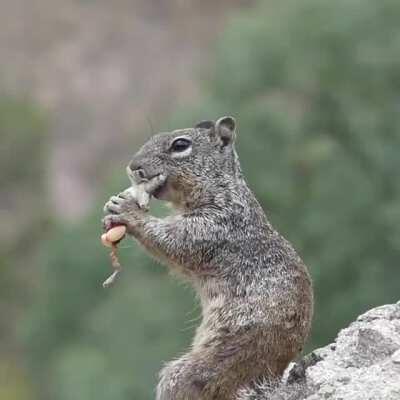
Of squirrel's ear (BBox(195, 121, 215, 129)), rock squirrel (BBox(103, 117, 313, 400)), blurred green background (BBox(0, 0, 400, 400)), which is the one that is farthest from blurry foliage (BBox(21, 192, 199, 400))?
rock squirrel (BBox(103, 117, 313, 400))

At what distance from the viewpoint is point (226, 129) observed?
25.6 feet

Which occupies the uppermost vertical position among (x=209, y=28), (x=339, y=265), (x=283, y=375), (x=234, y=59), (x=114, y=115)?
(x=209, y=28)

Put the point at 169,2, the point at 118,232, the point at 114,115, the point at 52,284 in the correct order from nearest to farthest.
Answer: the point at 118,232
the point at 52,284
the point at 114,115
the point at 169,2

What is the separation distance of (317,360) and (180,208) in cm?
130

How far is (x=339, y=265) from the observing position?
2444 centimetres

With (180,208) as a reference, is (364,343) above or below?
below

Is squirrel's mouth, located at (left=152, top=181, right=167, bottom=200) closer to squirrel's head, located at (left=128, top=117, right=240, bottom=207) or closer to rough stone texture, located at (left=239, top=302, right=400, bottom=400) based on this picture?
squirrel's head, located at (left=128, top=117, right=240, bottom=207)

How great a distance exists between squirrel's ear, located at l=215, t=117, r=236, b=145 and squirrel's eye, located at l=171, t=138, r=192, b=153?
0.58 ft

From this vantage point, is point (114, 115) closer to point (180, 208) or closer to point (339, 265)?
point (339, 265)

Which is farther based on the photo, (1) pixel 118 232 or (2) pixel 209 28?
(2) pixel 209 28

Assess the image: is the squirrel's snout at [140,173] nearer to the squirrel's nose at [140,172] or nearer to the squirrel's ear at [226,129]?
the squirrel's nose at [140,172]

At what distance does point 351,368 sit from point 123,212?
1628mm

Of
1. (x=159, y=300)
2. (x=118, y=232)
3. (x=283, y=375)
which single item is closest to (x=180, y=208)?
(x=118, y=232)

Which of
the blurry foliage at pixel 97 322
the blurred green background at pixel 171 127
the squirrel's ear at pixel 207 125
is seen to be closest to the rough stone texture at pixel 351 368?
the squirrel's ear at pixel 207 125
